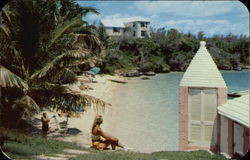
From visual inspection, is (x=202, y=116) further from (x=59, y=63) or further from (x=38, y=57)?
(x=38, y=57)

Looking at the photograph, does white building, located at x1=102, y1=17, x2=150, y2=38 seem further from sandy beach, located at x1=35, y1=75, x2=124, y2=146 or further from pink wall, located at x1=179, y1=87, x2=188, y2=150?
pink wall, located at x1=179, y1=87, x2=188, y2=150

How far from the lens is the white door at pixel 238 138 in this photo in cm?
627

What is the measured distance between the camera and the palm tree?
7672mm

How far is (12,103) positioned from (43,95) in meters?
0.88

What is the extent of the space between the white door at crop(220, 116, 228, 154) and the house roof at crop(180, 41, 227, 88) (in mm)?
875

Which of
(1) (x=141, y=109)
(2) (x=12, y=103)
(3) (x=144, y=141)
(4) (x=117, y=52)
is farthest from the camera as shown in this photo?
(1) (x=141, y=109)

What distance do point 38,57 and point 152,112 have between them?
6.72 m

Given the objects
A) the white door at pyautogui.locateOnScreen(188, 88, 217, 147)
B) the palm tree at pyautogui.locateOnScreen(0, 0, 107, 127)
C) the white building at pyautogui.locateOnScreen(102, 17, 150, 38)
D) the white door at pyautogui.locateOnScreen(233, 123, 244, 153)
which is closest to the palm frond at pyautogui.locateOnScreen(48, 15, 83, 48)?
the palm tree at pyautogui.locateOnScreen(0, 0, 107, 127)

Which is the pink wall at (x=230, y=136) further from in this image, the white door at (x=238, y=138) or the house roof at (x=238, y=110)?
the house roof at (x=238, y=110)

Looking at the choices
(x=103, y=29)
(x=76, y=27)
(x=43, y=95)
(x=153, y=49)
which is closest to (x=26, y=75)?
(x=43, y=95)

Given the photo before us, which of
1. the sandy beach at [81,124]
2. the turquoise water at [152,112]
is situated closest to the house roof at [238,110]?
the turquoise water at [152,112]

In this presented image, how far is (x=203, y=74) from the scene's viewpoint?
24.4ft

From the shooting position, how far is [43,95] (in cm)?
824

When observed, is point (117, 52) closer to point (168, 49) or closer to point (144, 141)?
point (168, 49)
